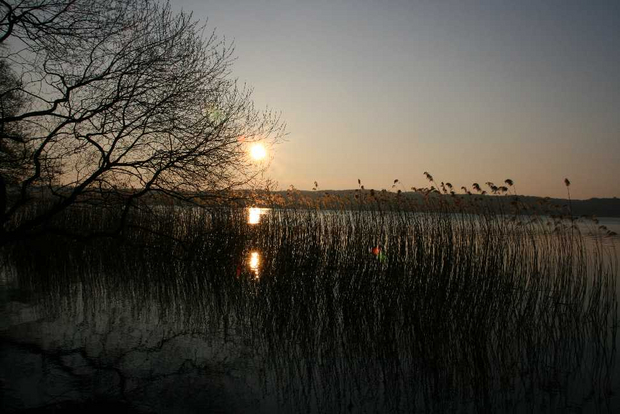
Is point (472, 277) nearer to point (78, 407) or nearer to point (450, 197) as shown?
point (450, 197)

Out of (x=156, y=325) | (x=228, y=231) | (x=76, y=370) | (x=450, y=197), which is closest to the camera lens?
(x=76, y=370)

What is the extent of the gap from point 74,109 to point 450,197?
5.54 metres

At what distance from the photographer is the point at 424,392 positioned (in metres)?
3.91

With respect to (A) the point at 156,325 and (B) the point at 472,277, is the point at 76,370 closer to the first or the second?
(A) the point at 156,325

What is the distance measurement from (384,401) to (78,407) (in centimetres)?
254

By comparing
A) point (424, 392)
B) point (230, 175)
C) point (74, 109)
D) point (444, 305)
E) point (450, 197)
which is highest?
point (74, 109)

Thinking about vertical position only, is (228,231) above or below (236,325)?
above

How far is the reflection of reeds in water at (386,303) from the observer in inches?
159

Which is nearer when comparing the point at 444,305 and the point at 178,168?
the point at 444,305

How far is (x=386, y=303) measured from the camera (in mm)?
5621

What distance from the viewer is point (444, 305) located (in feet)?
18.1

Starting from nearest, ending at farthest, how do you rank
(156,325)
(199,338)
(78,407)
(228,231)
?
(78,407), (199,338), (156,325), (228,231)

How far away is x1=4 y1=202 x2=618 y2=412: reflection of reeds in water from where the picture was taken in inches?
159

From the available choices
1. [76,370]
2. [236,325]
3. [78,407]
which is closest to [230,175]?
[236,325]
